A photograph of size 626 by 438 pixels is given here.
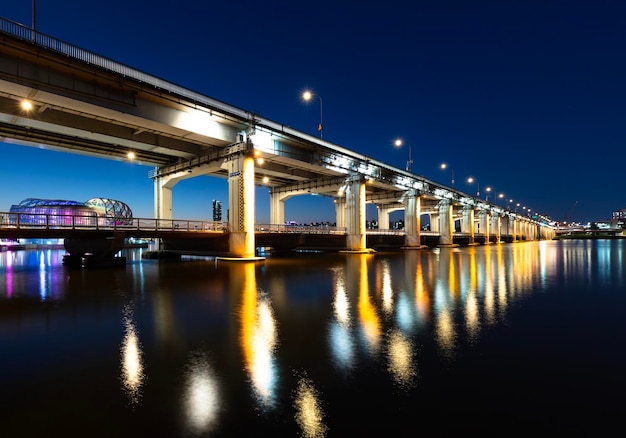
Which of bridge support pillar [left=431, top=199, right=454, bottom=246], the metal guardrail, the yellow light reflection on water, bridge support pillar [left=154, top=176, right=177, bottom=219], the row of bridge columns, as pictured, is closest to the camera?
the yellow light reflection on water

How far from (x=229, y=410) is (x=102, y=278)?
18836 millimetres

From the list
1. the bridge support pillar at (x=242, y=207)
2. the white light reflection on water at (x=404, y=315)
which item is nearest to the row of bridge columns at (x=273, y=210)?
the bridge support pillar at (x=242, y=207)

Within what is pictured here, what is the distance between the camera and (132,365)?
20.1 ft

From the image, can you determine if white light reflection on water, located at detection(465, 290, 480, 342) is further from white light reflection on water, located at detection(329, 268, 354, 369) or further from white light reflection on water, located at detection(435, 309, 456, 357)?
white light reflection on water, located at detection(329, 268, 354, 369)

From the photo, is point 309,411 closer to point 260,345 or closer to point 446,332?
point 260,345

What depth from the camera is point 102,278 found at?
19.7 meters

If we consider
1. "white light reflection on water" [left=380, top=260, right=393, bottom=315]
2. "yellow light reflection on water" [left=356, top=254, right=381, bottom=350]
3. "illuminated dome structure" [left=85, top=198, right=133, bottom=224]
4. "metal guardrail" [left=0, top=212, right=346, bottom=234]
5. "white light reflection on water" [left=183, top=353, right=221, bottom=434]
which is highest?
"illuminated dome structure" [left=85, top=198, right=133, bottom=224]

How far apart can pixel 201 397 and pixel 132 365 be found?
2.10m

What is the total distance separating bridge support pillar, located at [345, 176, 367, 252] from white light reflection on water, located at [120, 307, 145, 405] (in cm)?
4042

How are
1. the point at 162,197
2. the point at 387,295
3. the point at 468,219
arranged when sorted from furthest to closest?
the point at 468,219, the point at 162,197, the point at 387,295

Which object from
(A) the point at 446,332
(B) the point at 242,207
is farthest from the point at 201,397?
(B) the point at 242,207

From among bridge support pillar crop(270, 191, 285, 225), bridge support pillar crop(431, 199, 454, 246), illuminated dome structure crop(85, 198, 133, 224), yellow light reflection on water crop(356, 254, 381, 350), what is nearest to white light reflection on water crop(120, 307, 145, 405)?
yellow light reflection on water crop(356, 254, 381, 350)

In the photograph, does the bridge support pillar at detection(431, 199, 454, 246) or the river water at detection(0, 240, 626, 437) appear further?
the bridge support pillar at detection(431, 199, 454, 246)

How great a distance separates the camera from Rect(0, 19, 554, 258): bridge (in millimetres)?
19984
